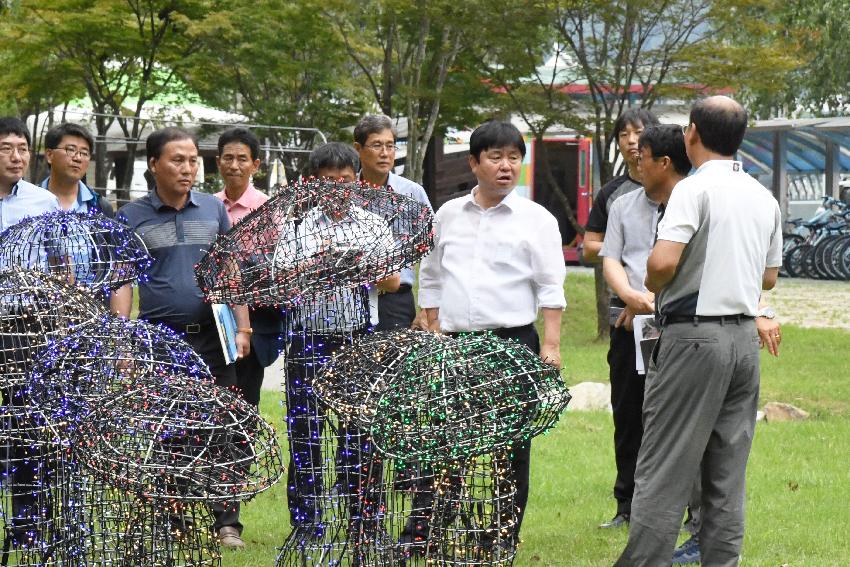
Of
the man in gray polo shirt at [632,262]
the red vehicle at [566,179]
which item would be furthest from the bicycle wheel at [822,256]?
the man in gray polo shirt at [632,262]

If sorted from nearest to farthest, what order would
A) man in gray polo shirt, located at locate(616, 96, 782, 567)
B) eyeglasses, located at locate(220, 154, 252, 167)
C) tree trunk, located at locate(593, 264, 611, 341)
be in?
man in gray polo shirt, located at locate(616, 96, 782, 567) < eyeglasses, located at locate(220, 154, 252, 167) < tree trunk, located at locate(593, 264, 611, 341)

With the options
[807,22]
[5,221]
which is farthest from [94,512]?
[807,22]

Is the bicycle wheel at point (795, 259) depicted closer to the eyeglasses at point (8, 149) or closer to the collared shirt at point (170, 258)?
the collared shirt at point (170, 258)

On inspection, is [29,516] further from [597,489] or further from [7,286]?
[597,489]

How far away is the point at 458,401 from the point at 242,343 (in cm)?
196

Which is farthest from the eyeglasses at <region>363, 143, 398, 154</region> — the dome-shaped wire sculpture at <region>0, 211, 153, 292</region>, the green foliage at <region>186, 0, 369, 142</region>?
the green foliage at <region>186, 0, 369, 142</region>

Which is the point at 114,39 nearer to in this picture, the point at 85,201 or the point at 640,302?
the point at 85,201

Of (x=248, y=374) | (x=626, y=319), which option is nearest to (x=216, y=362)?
(x=248, y=374)

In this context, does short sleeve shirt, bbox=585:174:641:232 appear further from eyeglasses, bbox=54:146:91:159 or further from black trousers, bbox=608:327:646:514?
eyeglasses, bbox=54:146:91:159

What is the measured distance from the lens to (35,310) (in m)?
4.68

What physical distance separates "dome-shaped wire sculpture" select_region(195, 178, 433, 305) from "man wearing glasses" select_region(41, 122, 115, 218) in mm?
1461

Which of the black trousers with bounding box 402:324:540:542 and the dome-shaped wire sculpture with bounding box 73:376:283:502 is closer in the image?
the dome-shaped wire sculpture with bounding box 73:376:283:502

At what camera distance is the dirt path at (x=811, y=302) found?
16.2 metres

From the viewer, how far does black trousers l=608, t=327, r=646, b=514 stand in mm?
5887
